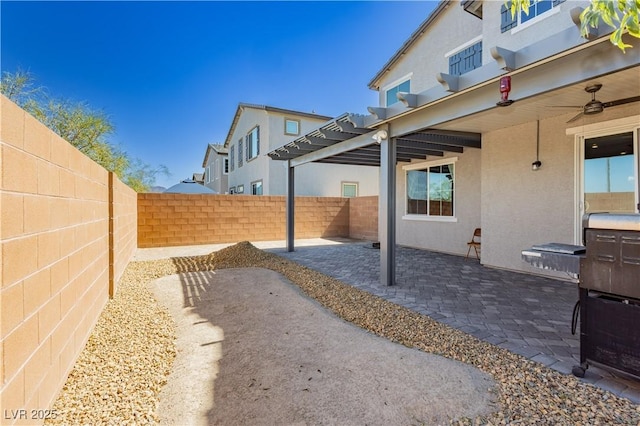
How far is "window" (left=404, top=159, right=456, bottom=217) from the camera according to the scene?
365 inches

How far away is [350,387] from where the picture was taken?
8.42 ft

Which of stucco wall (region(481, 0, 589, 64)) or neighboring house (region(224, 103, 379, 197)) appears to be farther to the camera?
neighboring house (region(224, 103, 379, 197))

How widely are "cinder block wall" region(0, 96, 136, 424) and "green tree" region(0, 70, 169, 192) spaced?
8.18 m

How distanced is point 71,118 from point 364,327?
12.4 metres

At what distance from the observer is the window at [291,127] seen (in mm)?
15742

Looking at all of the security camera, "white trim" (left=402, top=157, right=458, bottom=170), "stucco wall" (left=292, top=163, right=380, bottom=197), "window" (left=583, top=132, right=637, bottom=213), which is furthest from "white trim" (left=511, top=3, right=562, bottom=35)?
"stucco wall" (left=292, top=163, right=380, bottom=197)

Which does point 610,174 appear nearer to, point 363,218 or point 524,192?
point 524,192

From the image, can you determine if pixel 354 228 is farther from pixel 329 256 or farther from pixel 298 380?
pixel 298 380

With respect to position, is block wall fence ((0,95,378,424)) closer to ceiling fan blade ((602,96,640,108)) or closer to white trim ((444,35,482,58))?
ceiling fan blade ((602,96,640,108))

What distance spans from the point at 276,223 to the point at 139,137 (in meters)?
11.8

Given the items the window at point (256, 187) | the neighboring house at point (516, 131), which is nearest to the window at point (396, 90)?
the neighboring house at point (516, 131)

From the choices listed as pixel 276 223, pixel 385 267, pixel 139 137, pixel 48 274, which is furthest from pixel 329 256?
pixel 139 137

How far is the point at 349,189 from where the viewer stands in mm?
17250

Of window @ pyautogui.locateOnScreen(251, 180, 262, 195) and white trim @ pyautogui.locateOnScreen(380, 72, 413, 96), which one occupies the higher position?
white trim @ pyautogui.locateOnScreen(380, 72, 413, 96)
